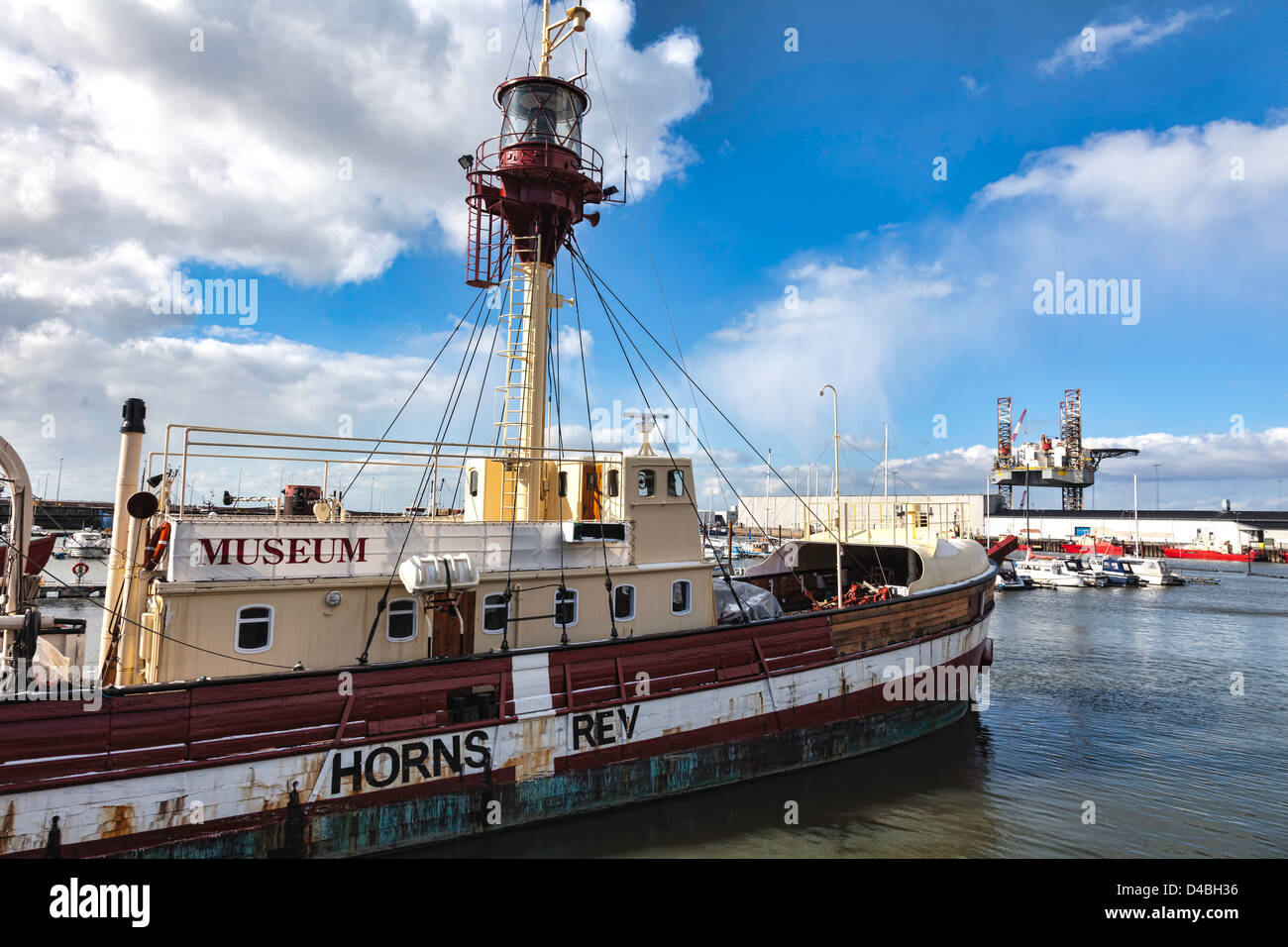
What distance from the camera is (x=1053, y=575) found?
59.8 metres

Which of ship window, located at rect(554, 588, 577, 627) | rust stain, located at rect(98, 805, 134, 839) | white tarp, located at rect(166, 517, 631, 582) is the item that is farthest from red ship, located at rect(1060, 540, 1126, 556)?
rust stain, located at rect(98, 805, 134, 839)

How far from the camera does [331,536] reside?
33.9ft

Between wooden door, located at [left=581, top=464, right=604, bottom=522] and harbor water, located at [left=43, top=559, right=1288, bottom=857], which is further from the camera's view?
wooden door, located at [left=581, top=464, right=604, bottom=522]

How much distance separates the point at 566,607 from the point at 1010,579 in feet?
188

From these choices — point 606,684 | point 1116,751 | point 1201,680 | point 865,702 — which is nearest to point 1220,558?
point 1201,680

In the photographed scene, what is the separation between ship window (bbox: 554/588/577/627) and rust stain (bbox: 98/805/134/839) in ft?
20.6

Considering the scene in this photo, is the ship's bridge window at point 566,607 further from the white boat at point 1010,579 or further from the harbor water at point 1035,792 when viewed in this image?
the white boat at point 1010,579

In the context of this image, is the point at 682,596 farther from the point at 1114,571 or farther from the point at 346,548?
the point at 1114,571

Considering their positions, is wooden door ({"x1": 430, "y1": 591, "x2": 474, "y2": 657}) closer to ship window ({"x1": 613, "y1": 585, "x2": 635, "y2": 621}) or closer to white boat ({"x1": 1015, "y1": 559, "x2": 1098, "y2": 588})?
ship window ({"x1": 613, "y1": 585, "x2": 635, "y2": 621})

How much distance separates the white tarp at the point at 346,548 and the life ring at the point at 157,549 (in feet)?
2.68

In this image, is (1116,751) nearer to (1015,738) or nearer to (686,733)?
(1015,738)

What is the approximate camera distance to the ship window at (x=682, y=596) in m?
13.3

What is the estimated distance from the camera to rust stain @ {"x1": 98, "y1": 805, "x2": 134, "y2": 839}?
315 inches
